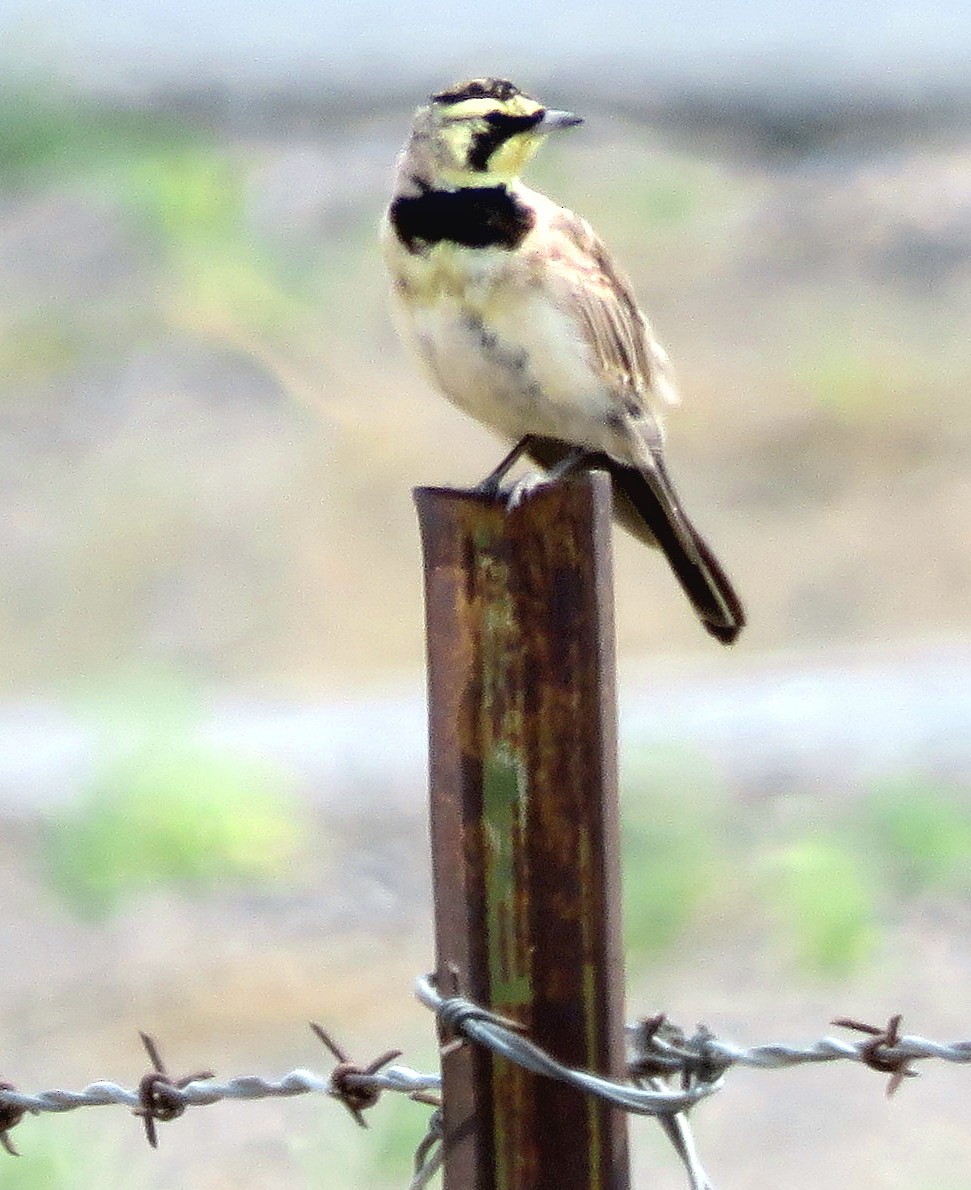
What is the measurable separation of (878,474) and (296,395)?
9.36 feet

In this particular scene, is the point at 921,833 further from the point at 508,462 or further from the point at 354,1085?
the point at 354,1085

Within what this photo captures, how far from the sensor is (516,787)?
272 centimetres

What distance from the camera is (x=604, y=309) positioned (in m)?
4.33

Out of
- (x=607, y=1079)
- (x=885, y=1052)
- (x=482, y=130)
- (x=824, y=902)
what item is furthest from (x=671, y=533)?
(x=824, y=902)

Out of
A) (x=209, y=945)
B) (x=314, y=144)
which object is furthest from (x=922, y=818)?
(x=314, y=144)

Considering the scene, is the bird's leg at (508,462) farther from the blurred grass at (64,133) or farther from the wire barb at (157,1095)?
the blurred grass at (64,133)

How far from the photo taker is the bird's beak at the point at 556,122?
4203 millimetres

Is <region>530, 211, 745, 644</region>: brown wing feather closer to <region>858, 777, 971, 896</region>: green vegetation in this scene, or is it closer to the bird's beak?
the bird's beak

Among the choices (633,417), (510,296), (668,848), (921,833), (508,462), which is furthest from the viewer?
(921,833)

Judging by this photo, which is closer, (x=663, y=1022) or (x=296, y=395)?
(x=663, y=1022)

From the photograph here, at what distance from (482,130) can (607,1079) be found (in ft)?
6.40

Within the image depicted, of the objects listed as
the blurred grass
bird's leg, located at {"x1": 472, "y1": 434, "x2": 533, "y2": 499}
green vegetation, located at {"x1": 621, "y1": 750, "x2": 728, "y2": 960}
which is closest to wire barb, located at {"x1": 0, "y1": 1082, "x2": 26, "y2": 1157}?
bird's leg, located at {"x1": 472, "y1": 434, "x2": 533, "y2": 499}

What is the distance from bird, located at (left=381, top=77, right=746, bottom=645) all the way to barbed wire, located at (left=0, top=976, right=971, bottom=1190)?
52.8 inches

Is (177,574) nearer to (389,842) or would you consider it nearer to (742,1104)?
(389,842)
